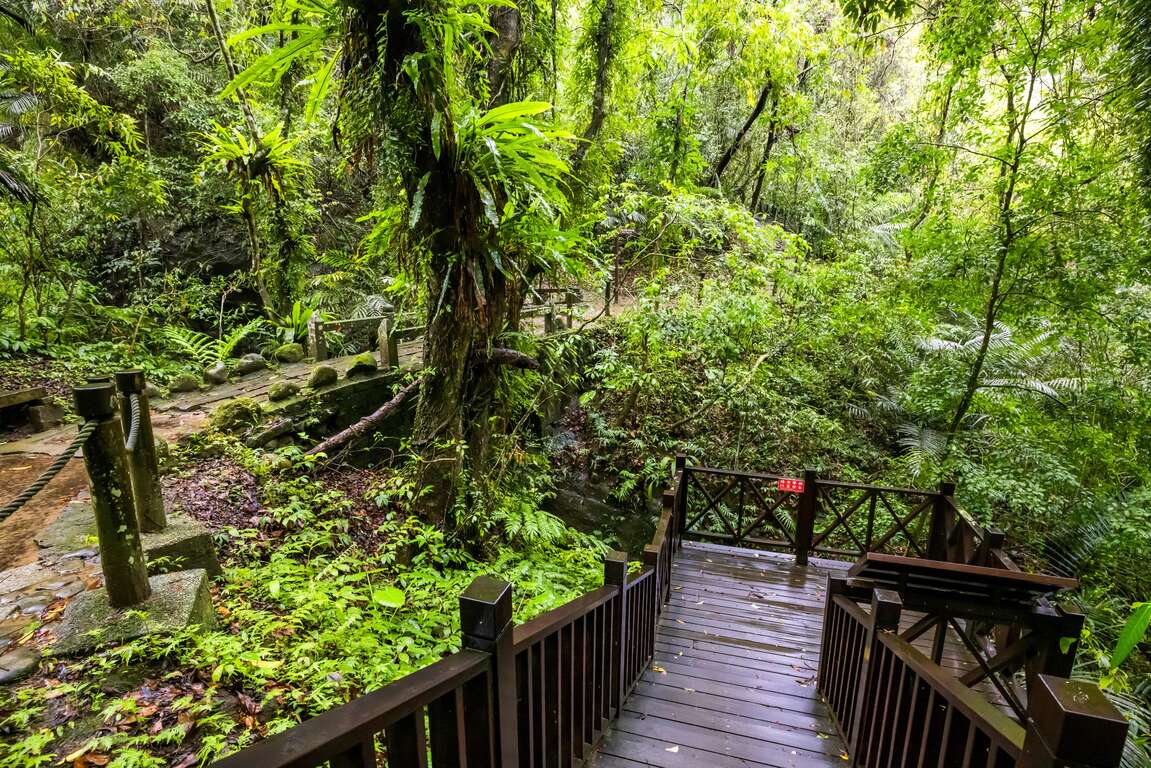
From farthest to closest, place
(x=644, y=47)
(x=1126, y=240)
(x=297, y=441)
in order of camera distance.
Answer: (x=644, y=47) < (x=297, y=441) < (x=1126, y=240)

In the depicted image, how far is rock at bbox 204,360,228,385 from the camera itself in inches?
269

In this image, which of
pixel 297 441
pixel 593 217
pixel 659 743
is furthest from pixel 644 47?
pixel 659 743

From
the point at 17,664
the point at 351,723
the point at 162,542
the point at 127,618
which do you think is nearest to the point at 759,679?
the point at 351,723

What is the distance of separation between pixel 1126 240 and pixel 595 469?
24.0ft

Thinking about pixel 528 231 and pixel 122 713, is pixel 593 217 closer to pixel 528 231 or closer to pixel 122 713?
pixel 528 231

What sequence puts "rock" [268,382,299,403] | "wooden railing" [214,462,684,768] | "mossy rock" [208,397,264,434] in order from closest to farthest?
"wooden railing" [214,462,684,768] → "mossy rock" [208,397,264,434] → "rock" [268,382,299,403]

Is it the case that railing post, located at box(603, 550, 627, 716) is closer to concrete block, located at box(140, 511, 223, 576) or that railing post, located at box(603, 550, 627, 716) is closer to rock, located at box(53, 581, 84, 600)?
concrete block, located at box(140, 511, 223, 576)

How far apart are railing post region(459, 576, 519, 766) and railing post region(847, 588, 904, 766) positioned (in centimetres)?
189

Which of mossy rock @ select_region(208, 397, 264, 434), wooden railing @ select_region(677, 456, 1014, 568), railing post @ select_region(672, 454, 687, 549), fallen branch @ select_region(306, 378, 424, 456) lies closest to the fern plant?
mossy rock @ select_region(208, 397, 264, 434)

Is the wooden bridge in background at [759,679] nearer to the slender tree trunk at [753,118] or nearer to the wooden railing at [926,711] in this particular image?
the wooden railing at [926,711]

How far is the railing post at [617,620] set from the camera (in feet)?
8.89

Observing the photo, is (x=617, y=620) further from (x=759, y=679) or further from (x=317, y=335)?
(x=317, y=335)

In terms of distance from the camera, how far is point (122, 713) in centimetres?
196

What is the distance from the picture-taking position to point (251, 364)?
735 cm
